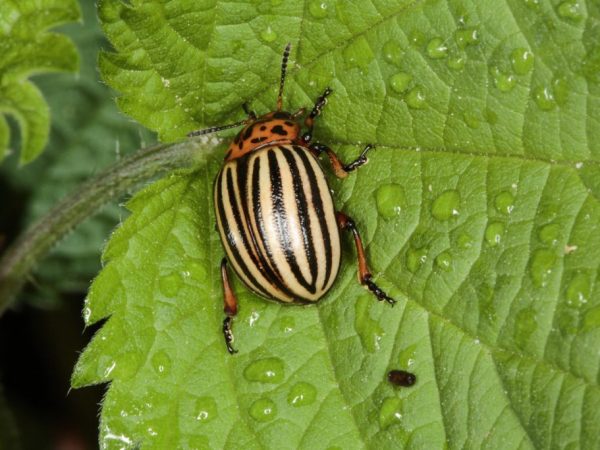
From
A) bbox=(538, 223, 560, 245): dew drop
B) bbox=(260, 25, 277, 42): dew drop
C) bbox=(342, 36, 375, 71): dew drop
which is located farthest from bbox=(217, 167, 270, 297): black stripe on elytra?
bbox=(538, 223, 560, 245): dew drop

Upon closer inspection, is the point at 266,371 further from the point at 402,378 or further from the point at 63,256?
the point at 63,256

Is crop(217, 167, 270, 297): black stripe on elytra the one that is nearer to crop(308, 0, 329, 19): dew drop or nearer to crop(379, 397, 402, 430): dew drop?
crop(379, 397, 402, 430): dew drop

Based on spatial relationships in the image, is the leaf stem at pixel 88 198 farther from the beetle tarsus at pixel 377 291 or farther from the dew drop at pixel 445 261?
the dew drop at pixel 445 261

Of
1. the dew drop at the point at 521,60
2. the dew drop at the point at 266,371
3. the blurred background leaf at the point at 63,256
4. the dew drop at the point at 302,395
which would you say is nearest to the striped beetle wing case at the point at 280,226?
the dew drop at the point at 266,371

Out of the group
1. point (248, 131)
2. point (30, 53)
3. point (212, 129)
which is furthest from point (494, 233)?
point (30, 53)

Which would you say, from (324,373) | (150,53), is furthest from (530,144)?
(150,53)

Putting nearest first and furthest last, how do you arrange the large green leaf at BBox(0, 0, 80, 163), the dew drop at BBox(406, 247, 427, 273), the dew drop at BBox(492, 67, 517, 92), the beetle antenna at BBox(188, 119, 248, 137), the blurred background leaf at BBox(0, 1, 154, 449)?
the dew drop at BBox(492, 67, 517, 92) → the dew drop at BBox(406, 247, 427, 273) → the beetle antenna at BBox(188, 119, 248, 137) → the large green leaf at BBox(0, 0, 80, 163) → the blurred background leaf at BBox(0, 1, 154, 449)
